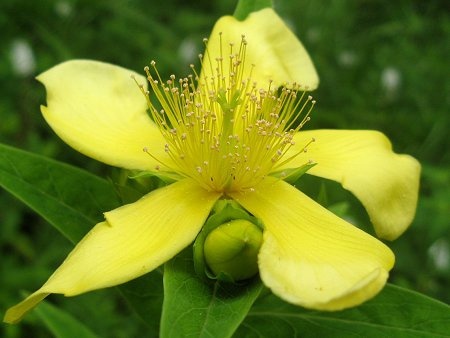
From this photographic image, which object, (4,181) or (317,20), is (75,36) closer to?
(317,20)

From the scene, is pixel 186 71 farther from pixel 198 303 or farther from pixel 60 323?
pixel 198 303

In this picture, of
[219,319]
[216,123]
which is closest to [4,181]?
[216,123]

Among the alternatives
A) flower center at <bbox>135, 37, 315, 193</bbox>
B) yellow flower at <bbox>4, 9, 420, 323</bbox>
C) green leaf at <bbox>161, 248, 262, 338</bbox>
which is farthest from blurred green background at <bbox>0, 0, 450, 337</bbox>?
green leaf at <bbox>161, 248, 262, 338</bbox>

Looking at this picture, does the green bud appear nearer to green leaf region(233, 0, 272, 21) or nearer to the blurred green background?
green leaf region(233, 0, 272, 21)

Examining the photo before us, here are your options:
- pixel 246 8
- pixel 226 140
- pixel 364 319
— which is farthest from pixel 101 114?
pixel 364 319

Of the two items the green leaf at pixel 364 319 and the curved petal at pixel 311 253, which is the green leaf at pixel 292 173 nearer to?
the curved petal at pixel 311 253

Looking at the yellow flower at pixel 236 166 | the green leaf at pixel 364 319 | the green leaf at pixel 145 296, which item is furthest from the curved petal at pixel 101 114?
the green leaf at pixel 364 319
